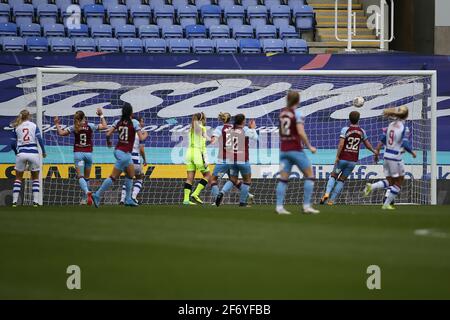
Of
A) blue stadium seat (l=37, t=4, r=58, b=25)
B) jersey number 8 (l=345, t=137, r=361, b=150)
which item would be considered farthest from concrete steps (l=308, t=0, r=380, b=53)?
blue stadium seat (l=37, t=4, r=58, b=25)

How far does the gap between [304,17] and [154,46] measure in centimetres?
455

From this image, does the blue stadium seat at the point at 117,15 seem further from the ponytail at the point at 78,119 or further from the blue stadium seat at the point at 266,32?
the ponytail at the point at 78,119

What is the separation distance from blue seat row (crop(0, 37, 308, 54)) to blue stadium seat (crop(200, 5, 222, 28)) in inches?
52.2

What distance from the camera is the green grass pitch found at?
8398 millimetres

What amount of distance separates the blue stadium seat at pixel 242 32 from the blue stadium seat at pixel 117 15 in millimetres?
2935

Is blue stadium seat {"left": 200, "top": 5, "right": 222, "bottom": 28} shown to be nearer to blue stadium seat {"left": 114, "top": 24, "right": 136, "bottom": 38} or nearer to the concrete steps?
blue stadium seat {"left": 114, "top": 24, "right": 136, "bottom": 38}

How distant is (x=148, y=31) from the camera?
26.8 metres

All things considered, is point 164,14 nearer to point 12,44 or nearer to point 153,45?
point 153,45

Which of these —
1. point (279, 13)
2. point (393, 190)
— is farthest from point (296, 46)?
point (393, 190)

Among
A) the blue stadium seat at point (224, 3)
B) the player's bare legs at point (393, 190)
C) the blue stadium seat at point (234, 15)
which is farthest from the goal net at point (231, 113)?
the player's bare legs at point (393, 190)

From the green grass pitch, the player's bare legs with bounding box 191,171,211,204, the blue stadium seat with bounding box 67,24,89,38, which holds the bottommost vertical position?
the green grass pitch

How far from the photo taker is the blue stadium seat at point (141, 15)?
27.4 metres

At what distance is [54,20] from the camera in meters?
26.9
